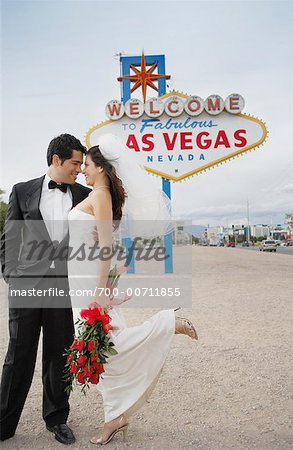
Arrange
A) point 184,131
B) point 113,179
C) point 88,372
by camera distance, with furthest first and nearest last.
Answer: point 184,131 < point 113,179 < point 88,372

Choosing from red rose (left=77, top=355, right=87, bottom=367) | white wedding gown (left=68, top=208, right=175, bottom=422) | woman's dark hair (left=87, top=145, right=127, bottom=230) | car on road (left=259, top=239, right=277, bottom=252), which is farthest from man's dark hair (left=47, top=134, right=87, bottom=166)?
car on road (left=259, top=239, right=277, bottom=252)

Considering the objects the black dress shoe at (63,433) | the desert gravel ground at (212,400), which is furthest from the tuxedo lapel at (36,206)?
the desert gravel ground at (212,400)

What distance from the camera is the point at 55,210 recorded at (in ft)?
10.8

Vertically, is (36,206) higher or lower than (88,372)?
higher

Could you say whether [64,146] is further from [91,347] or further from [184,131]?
[184,131]

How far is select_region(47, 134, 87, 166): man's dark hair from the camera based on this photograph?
323cm

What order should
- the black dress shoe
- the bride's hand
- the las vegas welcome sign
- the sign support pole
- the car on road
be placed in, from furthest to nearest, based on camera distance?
the car on road, the sign support pole, the las vegas welcome sign, the black dress shoe, the bride's hand

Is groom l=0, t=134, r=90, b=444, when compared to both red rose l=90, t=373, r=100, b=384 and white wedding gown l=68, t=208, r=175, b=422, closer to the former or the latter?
white wedding gown l=68, t=208, r=175, b=422

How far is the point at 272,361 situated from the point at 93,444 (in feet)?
8.26

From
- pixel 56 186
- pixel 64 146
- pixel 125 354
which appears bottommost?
pixel 125 354

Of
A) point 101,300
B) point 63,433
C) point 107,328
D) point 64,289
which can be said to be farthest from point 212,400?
point 64,289

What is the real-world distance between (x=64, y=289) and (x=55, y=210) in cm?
55

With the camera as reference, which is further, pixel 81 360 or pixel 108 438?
pixel 108 438

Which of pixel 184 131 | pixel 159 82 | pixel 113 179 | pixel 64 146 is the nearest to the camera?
pixel 113 179
